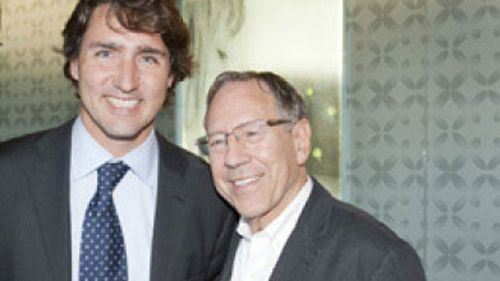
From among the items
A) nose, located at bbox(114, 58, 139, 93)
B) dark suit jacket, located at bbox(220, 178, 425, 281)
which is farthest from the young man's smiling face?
dark suit jacket, located at bbox(220, 178, 425, 281)

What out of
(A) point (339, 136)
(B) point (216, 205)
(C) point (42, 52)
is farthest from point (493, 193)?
(C) point (42, 52)

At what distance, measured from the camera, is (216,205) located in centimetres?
204

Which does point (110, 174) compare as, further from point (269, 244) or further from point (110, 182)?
point (269, 244)

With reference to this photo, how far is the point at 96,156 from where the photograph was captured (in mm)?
1863

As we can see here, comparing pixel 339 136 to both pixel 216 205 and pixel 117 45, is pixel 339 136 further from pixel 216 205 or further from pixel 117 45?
pixel 117 45

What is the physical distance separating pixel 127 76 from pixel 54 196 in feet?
1.19

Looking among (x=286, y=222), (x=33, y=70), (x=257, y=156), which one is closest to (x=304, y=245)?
(x=286, y=222)

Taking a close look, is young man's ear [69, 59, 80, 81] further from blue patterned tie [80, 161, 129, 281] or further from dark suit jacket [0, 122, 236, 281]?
blue patterned tie [80, 161, 129, 281]

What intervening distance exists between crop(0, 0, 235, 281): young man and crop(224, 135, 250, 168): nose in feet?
0.99

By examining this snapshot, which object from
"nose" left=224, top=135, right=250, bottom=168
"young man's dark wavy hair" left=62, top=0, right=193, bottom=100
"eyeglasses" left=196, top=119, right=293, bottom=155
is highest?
"young man's dark wavy hair" left=62, top=0, right=193, bottom=100

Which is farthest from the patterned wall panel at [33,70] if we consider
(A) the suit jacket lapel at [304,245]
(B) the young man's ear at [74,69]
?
(A) the suit jacket lapel at [304,245]

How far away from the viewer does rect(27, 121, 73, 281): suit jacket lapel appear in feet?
5.72

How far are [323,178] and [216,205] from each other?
2.29 m

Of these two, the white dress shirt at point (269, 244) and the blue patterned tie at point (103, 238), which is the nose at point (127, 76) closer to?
the blue patterned tie at point (103, 238)
